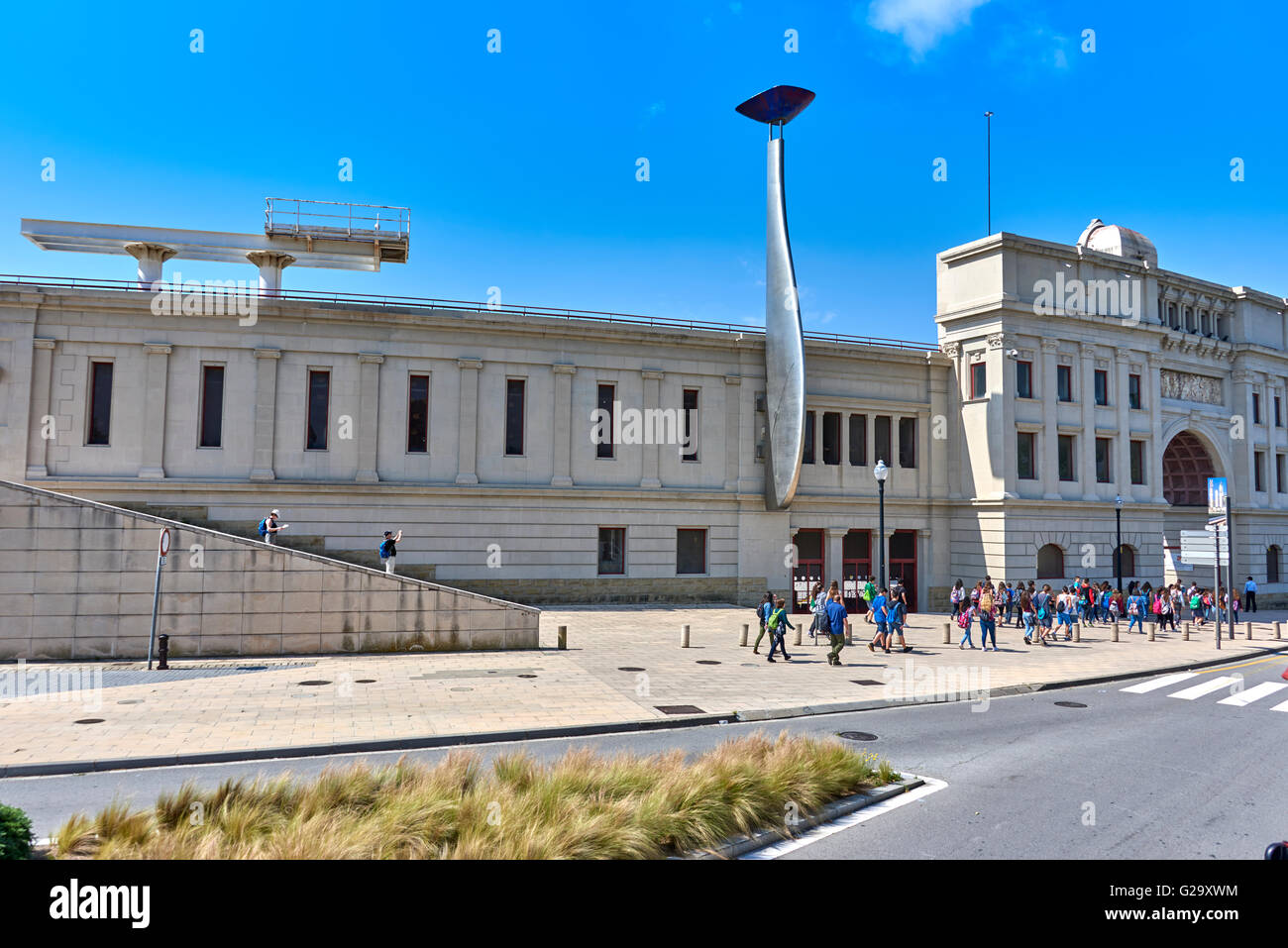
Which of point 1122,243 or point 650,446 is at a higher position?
point 1122,243

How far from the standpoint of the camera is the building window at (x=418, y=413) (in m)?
29.9

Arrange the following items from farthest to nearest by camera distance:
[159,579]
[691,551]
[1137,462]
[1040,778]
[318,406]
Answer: [1137,462]
[691,551]
[318,406]
[159,579]
[1040,778]

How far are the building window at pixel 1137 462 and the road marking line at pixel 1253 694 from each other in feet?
76.4

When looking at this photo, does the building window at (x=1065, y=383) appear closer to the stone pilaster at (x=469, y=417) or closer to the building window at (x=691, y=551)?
the building window at (x=691, y=551)

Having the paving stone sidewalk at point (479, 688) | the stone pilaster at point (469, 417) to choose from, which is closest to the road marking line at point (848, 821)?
the paving stone sidewalk at point (479, 688)

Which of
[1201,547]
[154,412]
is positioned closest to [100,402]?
[154,412]

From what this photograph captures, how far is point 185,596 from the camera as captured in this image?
18750 millimetres

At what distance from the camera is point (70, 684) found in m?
15.5

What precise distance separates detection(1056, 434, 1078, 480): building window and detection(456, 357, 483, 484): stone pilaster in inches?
1075

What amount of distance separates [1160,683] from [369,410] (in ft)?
86.0

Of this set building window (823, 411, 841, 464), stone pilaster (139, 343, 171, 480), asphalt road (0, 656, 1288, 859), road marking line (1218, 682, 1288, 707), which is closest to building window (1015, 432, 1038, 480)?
building window (823, 411, 841, 464)

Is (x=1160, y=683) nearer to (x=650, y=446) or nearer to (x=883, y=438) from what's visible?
(x=883, y=438)
